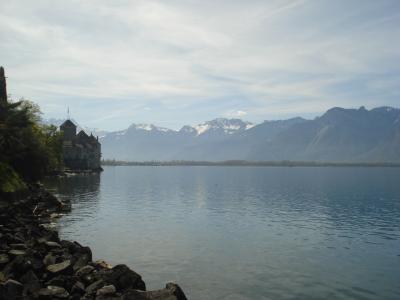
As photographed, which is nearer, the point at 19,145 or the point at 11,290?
the point at 11,290

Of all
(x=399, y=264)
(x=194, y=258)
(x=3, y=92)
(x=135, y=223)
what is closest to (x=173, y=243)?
(x=194, y=258)

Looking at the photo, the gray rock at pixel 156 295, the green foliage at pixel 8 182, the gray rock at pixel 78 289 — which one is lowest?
the gray rock at pixel 78 289

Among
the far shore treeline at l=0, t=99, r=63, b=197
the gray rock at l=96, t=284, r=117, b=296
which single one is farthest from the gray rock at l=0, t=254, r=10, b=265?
the far shore treeline at l=0, t=99, r=63, b=197

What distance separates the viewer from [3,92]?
8062 cm

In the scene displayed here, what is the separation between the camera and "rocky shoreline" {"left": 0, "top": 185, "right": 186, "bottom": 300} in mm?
24942

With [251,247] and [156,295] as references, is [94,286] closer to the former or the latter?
[156,295]

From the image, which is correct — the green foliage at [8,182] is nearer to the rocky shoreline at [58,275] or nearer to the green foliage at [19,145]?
the green foliage at [19,145]

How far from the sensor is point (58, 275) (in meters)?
28.8

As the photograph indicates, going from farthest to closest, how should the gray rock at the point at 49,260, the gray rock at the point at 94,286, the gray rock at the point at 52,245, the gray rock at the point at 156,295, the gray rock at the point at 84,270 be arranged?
the gray rock at the point at 52,245 < the gray rock at the point at 49,260 < the gray rock at the point at 84,270 < the gray rock at the point at 94,286 < the gray rock at the point at 156,295

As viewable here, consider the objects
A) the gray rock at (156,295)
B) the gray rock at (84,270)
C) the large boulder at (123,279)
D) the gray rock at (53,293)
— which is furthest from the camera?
the gray rock at (84,270)

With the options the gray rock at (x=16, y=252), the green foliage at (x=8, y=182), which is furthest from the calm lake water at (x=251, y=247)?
the gray rock at (x=16, y=252)

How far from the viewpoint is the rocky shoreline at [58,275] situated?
24942 millimetres

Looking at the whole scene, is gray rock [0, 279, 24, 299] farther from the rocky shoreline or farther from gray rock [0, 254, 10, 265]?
gray rock [0, 254, 10, 265]

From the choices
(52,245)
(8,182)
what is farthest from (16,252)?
(8,182)
